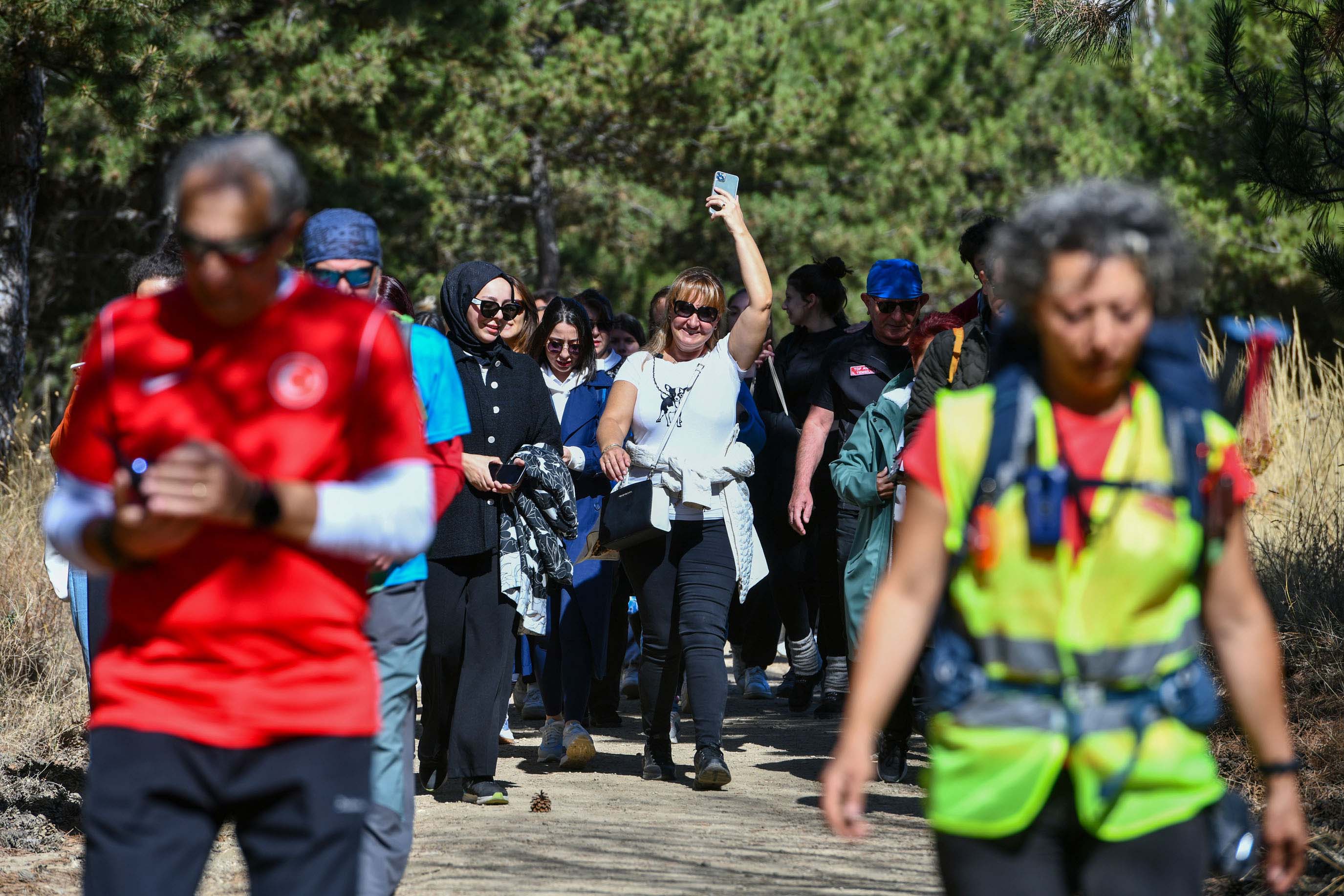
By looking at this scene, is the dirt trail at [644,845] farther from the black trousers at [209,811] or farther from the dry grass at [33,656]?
the black trousers at [209,811]

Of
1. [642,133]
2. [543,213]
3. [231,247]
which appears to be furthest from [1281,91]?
[543,213]

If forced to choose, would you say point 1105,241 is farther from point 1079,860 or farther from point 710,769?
point 710,769

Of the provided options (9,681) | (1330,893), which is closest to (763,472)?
(9,681)

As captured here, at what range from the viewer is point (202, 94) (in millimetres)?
15297

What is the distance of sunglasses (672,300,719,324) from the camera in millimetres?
6746

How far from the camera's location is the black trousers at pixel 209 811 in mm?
2449

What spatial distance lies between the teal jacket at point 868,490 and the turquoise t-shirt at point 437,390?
2485mm

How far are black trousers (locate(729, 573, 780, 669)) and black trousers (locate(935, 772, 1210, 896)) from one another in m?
6.42

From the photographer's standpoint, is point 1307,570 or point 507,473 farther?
point 1307,570

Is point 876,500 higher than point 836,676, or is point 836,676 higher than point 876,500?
point 876,500

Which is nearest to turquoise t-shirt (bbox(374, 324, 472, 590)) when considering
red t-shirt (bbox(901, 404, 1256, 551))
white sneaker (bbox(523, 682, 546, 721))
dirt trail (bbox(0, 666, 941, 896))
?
dirt trail (bbox(0, 666, 941, 896))

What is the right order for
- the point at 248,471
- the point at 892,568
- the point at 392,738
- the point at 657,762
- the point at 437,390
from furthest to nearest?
the point at 657,762
the point at 437,390
the point at 392,738
the point at 892,568
the point at 248,471

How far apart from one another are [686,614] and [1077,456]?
4.18m

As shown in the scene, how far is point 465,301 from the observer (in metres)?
6.14
